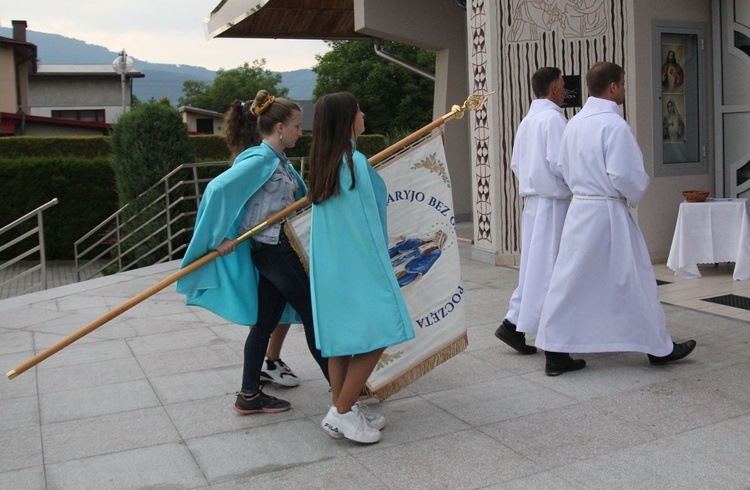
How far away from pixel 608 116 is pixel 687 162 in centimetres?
456

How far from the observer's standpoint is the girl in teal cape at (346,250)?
3.91 m

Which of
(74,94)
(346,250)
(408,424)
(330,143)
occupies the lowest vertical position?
(408,424)

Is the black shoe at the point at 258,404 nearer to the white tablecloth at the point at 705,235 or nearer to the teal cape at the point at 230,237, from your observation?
the teal cape at the point at 230,237

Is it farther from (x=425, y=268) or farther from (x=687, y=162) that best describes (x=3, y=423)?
(x=687, y=162)

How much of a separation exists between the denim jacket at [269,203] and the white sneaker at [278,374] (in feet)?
3.46

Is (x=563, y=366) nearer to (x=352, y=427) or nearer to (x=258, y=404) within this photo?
(x=352, y=427)

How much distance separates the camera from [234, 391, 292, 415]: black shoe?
4.61m

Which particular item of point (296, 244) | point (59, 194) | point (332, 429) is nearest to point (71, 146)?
point (59, 194)

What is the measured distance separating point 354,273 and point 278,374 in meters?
1.46

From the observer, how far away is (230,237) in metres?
4.36

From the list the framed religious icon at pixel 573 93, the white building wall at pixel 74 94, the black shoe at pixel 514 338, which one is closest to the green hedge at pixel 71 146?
the framed religious icon at pixel 573 93

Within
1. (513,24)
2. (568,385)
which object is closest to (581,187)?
(568,385)

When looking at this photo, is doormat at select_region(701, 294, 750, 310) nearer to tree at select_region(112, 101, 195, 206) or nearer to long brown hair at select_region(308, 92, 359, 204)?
long brown hair at select_region(308, 92, 359, 204)

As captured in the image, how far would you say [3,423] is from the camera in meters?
4.68
